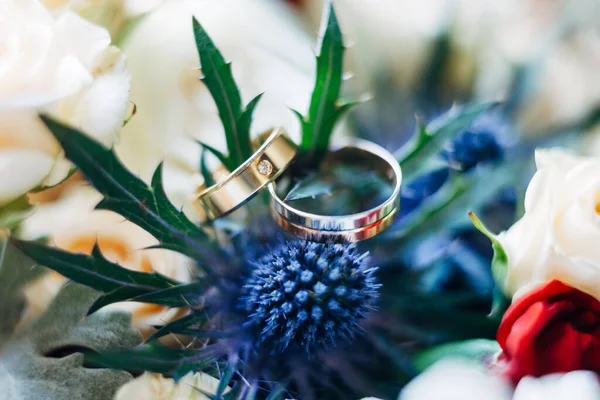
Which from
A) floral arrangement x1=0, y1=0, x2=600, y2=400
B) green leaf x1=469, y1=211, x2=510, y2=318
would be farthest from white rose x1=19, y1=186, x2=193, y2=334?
green leaf x1=469, y1=211, x2=510, y2=318

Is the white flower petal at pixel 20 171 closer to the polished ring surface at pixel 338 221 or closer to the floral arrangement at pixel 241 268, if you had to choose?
the floral arrangement at pixel 241 268

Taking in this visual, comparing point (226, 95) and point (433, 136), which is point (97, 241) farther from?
point (433, 136)

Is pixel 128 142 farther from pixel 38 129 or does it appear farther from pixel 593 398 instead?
pixel 593 398

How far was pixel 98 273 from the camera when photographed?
390mm

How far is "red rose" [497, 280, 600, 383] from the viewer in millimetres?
348

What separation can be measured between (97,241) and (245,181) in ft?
0.40

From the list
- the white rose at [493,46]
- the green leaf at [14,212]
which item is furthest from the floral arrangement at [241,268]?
the white rose at [493,46]

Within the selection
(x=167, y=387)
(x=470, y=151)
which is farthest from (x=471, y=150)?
(x=167, y=387)

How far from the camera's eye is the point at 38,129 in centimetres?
41

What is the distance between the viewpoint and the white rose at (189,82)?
53cm

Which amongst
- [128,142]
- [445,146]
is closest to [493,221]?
[445,146]

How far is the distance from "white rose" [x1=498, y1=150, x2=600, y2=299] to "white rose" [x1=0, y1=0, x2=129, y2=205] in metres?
0.27

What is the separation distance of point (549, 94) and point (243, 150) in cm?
30

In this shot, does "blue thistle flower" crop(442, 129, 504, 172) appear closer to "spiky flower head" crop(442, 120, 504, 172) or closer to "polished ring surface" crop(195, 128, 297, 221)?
"spiky flower head" crop(442, 120, 504, 172)
